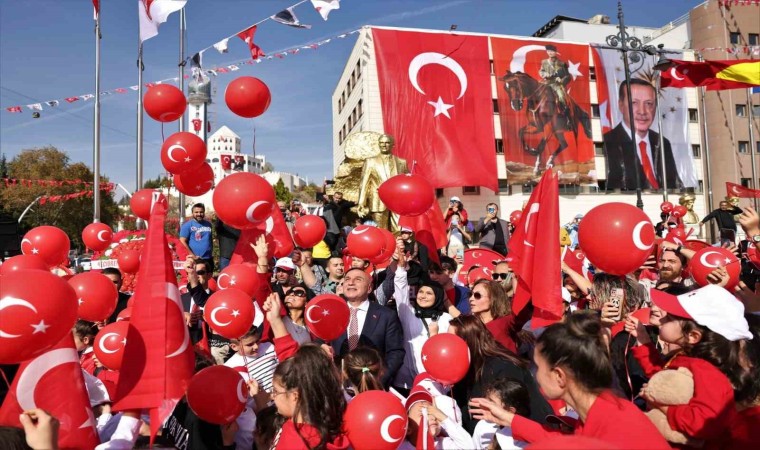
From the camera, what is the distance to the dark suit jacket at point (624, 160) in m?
31.5

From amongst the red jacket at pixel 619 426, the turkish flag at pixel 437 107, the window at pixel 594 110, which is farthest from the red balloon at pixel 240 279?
the window at pixel 594 110

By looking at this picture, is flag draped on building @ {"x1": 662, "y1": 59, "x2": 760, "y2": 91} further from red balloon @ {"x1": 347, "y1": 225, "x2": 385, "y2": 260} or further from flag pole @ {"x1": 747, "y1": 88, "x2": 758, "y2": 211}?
flag pole @ {"x1": 747, "y1": 88, "x2": 758, "y2": 211}

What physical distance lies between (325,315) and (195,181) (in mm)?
2546

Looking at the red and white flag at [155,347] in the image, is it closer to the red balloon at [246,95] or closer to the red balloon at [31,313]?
the red balloon at [31,313]

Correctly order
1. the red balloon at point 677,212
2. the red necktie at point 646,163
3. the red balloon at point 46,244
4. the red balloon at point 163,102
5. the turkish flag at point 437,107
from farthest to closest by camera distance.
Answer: the red necktie at point 646,163, the turkish flag at point 437,107, the red balloon at point 677,212, the red balloon at point 46,244, the red balloon at point 163,102

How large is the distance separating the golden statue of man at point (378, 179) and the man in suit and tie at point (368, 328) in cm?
820

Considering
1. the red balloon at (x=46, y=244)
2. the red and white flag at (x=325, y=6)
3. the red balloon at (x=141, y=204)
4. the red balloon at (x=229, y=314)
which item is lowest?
the red balloon at (x=229, y=314)

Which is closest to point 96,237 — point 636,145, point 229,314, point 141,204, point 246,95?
point 141,204

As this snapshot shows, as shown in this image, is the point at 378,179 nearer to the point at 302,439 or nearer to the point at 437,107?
the point at 302,439

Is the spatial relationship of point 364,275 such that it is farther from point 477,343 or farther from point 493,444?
point 493,444

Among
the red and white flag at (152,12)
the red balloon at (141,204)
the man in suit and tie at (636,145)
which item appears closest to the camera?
the red balloon at (141,204)

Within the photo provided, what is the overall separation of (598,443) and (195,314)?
15.1 ft

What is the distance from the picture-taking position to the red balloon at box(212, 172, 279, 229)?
4828 millimetres

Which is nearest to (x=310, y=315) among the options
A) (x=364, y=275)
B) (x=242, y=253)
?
(x=364, y=275)
